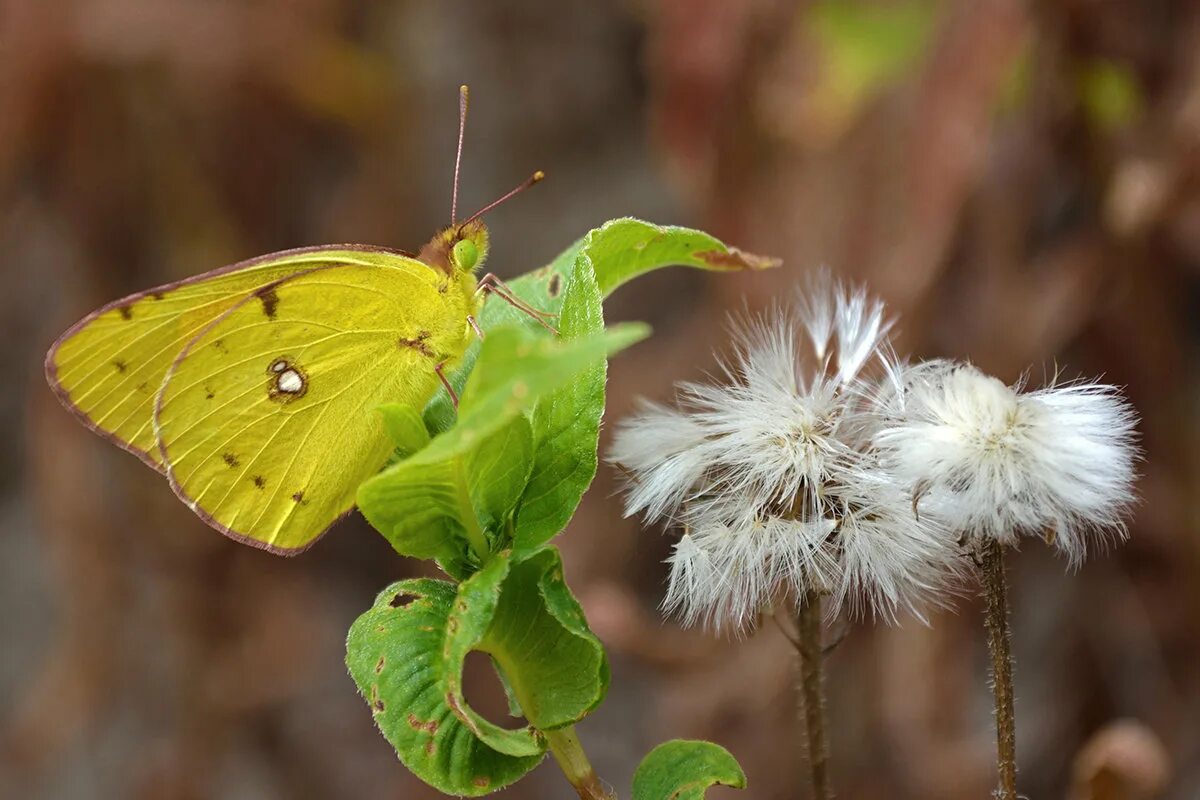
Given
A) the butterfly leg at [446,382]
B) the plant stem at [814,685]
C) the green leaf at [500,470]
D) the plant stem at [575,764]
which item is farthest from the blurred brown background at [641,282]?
the butterfly leg at [446,382]

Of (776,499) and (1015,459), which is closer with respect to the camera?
(1015,459)

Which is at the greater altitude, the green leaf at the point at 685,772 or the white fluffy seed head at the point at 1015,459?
the white fluffy seed head at the point at 1015,459

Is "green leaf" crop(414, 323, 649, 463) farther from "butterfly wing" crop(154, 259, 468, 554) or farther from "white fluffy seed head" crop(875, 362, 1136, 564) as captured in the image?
"butterfly wing" crop(154, 259, 468, 554)

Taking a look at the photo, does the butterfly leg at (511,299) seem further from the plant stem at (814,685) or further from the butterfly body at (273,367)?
the plant stem at (814,685)

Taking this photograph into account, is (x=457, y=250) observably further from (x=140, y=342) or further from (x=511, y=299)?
(x=140, y=342)

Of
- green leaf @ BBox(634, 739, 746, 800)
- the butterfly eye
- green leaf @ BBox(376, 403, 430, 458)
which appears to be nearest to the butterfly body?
the butterfly eye

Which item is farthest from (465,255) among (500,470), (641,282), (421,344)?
(641,282)
